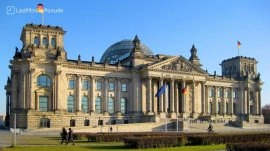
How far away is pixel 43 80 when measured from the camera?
284 feet

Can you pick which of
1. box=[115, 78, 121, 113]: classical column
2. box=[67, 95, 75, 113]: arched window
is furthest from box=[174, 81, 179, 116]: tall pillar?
box=[67, 95, 75, 113]: arched window

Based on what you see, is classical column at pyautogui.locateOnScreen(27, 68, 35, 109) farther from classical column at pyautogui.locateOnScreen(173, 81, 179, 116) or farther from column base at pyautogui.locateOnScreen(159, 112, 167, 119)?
classical column at pyautogui.locateOnScreen(173, 81, 179, 116)

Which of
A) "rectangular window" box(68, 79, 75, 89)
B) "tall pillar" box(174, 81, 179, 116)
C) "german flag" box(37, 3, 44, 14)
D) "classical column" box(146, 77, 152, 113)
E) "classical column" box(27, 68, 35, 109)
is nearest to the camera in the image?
"german flag" box(37, 3, 44, 14)

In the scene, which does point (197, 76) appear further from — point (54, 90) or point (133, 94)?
point (54, 90)

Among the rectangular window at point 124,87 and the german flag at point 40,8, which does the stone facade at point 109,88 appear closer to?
the rectangular window at point 124,87

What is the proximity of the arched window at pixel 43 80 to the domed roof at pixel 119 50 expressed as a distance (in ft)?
102

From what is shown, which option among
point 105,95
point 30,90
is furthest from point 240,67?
point 30,90

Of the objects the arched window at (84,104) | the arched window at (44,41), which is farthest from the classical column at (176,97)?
the arched window at (44,41)

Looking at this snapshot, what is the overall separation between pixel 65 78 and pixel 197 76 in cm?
3757

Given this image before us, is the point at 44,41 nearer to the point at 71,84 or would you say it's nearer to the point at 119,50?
the point at 71,84

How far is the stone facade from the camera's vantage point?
8506 centimetres

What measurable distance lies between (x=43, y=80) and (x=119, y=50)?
36025 mm

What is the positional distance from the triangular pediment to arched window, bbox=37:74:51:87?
85.2ft

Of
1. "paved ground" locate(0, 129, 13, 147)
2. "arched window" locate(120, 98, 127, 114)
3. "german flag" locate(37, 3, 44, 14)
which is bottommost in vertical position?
"paved ground" locate(0, 129, 13, 147)
